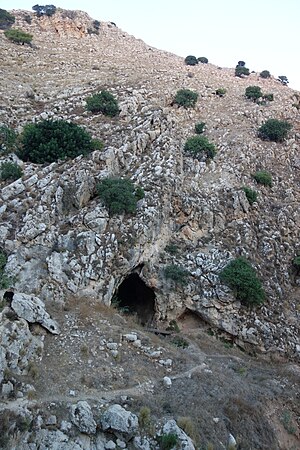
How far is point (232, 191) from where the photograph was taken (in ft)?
81.2

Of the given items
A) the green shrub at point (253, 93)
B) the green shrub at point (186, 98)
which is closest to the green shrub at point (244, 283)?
the green shrub at point (186, 98)

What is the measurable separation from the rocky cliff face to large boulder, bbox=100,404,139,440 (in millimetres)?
6154

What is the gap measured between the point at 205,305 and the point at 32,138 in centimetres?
1282

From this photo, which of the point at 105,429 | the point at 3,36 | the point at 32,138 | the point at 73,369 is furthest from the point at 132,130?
the point at 3,36

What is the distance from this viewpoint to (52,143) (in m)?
22.4

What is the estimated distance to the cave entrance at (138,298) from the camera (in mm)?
20658

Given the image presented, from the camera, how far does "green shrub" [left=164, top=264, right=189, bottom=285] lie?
2016 centimetres

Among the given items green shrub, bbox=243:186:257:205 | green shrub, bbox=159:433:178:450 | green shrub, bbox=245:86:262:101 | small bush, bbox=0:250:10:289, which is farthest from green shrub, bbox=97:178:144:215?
green shrub, bbox=245:86:262:101

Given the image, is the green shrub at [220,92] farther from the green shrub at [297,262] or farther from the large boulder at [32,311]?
the large boulder at [32,311]

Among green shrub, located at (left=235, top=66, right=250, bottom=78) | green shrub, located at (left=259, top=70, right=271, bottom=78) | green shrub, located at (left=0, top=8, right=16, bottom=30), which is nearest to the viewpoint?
green shrub, located at (left=0, top=8, right=16, bottom=30)

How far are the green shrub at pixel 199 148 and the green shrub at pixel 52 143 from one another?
7.26 metres

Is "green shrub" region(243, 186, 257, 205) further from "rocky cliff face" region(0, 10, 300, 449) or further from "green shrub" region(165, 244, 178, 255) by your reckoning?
"green shrub" region(165, 244, 178, 255)

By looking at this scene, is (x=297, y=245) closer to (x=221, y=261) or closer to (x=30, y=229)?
(x=221, y=261)

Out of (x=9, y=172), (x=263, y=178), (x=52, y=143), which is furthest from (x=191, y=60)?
(x=9, y=172)
